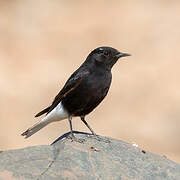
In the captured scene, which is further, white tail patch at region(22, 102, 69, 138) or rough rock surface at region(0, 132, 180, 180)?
white tail patch at region(22, 102, 69, 138)

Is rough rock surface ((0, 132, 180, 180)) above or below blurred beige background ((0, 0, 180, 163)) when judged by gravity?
above

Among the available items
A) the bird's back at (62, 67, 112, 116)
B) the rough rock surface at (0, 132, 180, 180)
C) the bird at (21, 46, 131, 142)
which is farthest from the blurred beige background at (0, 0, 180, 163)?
the rough rock surface at (0, 132, 180, 180)

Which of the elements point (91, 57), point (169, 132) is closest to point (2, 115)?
point (169, 132)

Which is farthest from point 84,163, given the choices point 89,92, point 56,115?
point 56,115

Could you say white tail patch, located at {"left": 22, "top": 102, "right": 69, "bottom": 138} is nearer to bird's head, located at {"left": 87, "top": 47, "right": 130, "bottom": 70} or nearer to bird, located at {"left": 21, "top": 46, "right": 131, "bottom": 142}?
bird, located at {"left": 21, "top": 46, "right": 131, "bottom": 142}

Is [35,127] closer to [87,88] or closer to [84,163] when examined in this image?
[87,88]

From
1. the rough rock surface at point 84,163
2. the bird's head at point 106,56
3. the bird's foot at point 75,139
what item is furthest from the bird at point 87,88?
the rough rock surface at point 84,163
